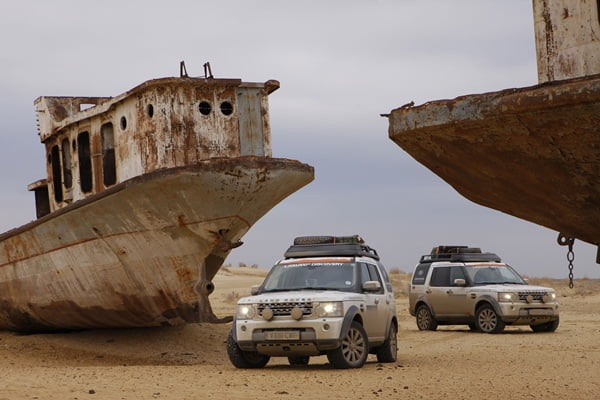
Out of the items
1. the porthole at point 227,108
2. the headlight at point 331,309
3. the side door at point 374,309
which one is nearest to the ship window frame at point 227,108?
the porthole at point 227,108

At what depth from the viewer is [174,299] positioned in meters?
17.3

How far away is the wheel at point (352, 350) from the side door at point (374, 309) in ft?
1.33

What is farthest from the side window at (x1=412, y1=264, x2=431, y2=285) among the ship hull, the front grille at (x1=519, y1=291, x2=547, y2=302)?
the ship hull

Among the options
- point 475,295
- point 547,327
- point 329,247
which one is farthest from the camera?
point 547,327

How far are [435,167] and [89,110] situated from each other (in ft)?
52.3

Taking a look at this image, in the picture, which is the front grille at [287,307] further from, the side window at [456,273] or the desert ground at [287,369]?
the side window at [456,273]

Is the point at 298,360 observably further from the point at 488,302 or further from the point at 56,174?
the point at 56,174

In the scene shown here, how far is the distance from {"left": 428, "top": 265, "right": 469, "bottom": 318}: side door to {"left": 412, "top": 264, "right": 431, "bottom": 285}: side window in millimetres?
339

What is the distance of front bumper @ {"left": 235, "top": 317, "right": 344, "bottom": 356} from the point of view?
13.3m

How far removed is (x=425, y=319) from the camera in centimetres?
2370

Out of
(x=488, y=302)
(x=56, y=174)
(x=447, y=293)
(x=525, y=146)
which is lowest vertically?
(x=488, y=302)

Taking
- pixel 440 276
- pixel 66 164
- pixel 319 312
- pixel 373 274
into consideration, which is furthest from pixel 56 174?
pixel 319 312

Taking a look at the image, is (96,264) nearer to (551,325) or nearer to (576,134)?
(551,325)

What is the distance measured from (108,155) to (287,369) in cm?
700
